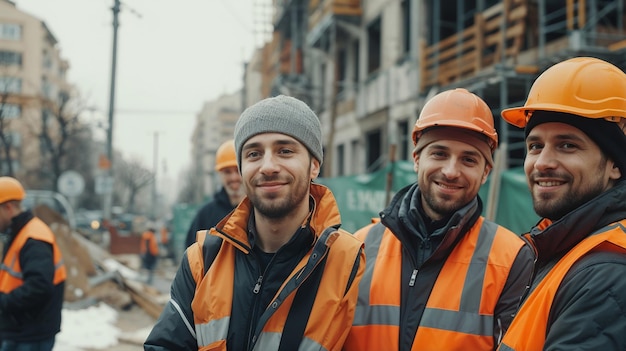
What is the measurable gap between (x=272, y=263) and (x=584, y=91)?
1454mm

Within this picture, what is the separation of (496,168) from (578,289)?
3.74 metres

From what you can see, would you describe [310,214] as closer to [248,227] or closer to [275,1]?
[248,227]

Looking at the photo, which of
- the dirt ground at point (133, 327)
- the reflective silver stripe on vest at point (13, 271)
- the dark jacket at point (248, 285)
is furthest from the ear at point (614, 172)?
the dirt ground at point (133, 327)

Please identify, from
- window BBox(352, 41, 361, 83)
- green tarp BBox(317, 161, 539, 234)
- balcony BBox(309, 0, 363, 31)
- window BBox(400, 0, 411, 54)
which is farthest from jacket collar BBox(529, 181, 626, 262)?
window BBox(352, 41, 361, 83)

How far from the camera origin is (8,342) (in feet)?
16.5

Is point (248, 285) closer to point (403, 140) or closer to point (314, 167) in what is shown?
point (314, 167)

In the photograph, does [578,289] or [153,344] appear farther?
[153,344]

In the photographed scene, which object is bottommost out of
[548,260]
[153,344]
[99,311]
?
[99,311]

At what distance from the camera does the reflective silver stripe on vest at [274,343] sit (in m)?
2.49

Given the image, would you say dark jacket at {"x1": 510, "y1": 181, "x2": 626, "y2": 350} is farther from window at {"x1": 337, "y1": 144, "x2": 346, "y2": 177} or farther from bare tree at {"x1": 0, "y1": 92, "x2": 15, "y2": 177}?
window at {"x1": 337, "y1": 144, "x2": 346, "y2": 177}

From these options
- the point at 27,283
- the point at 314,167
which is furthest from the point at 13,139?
the point at 314,167

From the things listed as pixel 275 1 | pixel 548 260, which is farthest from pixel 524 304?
pixel 275 1

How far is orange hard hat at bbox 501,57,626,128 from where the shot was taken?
7.40 feet

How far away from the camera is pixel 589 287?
6.30 ft
